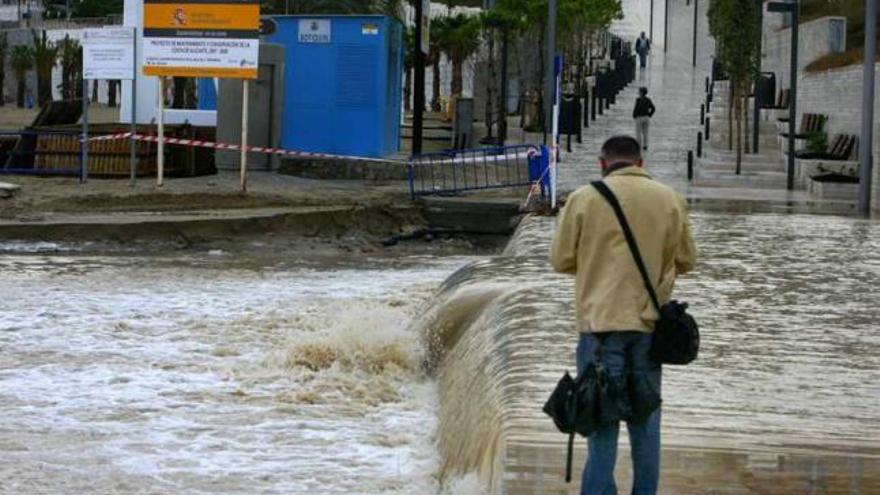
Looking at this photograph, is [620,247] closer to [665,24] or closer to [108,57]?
[108,57]

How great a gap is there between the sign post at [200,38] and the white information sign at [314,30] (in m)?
4.78

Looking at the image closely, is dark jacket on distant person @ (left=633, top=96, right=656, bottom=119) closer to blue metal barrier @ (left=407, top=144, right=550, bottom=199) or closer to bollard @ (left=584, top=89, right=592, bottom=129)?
blue metal barrier @ (left=407, top=144, right=550, bottom=199)

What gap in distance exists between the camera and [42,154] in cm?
2884

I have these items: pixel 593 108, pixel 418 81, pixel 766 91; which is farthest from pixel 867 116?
pixel 593 108

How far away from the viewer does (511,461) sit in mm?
7469

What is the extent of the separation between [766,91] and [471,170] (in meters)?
11.3

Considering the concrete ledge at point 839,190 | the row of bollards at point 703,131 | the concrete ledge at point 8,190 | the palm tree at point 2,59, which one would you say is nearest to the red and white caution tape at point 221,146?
the concrete ledge at point 8,190

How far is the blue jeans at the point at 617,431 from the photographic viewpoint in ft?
22.0

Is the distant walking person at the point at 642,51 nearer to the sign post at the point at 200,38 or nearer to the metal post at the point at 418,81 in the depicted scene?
the metal post at the point at 418,81

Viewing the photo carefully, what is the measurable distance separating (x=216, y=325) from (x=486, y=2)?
119ft

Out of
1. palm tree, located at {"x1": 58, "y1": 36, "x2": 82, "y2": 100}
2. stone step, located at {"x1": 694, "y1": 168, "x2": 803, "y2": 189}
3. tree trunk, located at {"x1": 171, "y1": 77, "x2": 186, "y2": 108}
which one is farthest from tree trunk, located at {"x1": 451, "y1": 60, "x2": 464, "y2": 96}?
palm tree, located at {"x1": 58, "y1": 36, "x2": 82, "y2": 100}

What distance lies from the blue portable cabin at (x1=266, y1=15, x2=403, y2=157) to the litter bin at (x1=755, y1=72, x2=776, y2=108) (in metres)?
8.83

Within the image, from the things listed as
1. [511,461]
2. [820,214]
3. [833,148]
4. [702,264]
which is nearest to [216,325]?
[702,264]

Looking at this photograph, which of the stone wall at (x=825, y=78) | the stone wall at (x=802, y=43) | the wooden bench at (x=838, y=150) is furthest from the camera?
the stone wall at (x=802, y=43)
